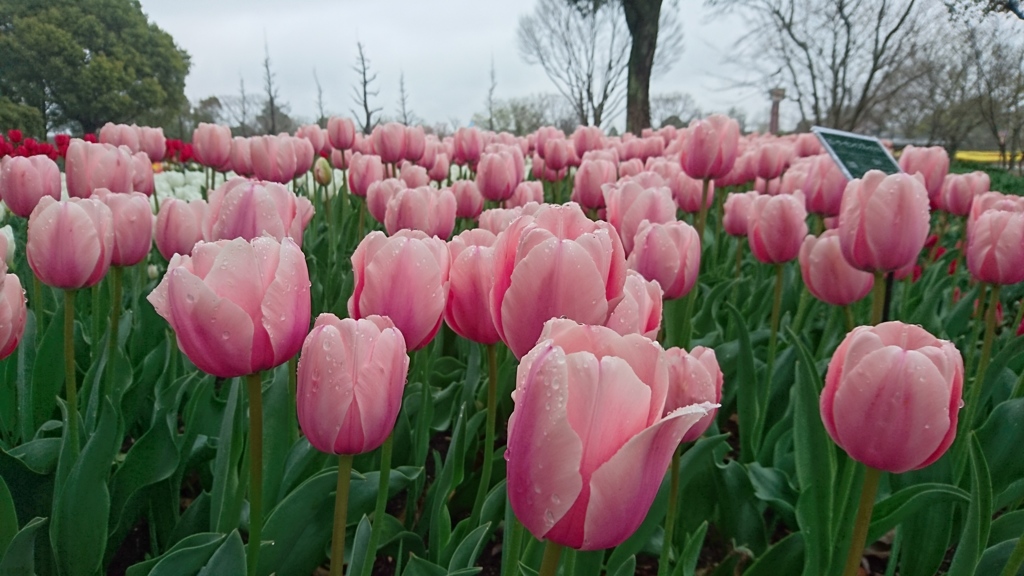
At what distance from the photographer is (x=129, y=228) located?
1.29 meters

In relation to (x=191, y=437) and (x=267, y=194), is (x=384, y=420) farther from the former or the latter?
(x=191, y=437)

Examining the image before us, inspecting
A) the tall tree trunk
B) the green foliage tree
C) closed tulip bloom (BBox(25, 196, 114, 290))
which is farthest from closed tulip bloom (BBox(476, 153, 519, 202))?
the tall tree trunk

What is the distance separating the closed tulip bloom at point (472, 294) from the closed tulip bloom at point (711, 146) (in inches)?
Result: 59.3

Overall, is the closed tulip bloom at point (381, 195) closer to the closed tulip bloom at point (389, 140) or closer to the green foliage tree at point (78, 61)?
the closed tulip bloom at point (389, 140)

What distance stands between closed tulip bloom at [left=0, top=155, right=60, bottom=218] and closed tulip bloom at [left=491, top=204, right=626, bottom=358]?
4.86 ft

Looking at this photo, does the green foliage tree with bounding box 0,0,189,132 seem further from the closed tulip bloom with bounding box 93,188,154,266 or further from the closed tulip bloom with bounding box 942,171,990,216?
the closed tulip bloom with bounding box 942,171,990,216

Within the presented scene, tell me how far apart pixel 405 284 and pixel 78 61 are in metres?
5.66

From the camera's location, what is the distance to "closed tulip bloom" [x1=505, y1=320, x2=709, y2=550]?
0.45 meters

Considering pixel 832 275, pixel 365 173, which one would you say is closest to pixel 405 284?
pixel 832 275

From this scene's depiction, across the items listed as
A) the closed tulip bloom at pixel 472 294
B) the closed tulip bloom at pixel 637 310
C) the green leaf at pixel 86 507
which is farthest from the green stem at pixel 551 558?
the green leaf at pixel 86 507

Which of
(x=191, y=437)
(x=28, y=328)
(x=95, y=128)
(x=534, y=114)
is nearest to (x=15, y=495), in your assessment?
(x=191, y=437)

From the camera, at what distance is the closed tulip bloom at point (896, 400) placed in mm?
706

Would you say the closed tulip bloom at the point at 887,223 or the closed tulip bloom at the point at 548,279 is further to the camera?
the closed tulip bloom at the point at 887,223

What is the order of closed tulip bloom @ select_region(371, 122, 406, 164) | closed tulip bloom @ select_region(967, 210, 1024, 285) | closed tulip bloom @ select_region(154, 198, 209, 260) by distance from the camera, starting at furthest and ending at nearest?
closed tulip bloom @ select_region(371, 122, 406, 164), closed tulip bloom @ select_region(967, 210, 1024, 285), closed tulip bloom @ select_region(154, 198, 209, 260)
